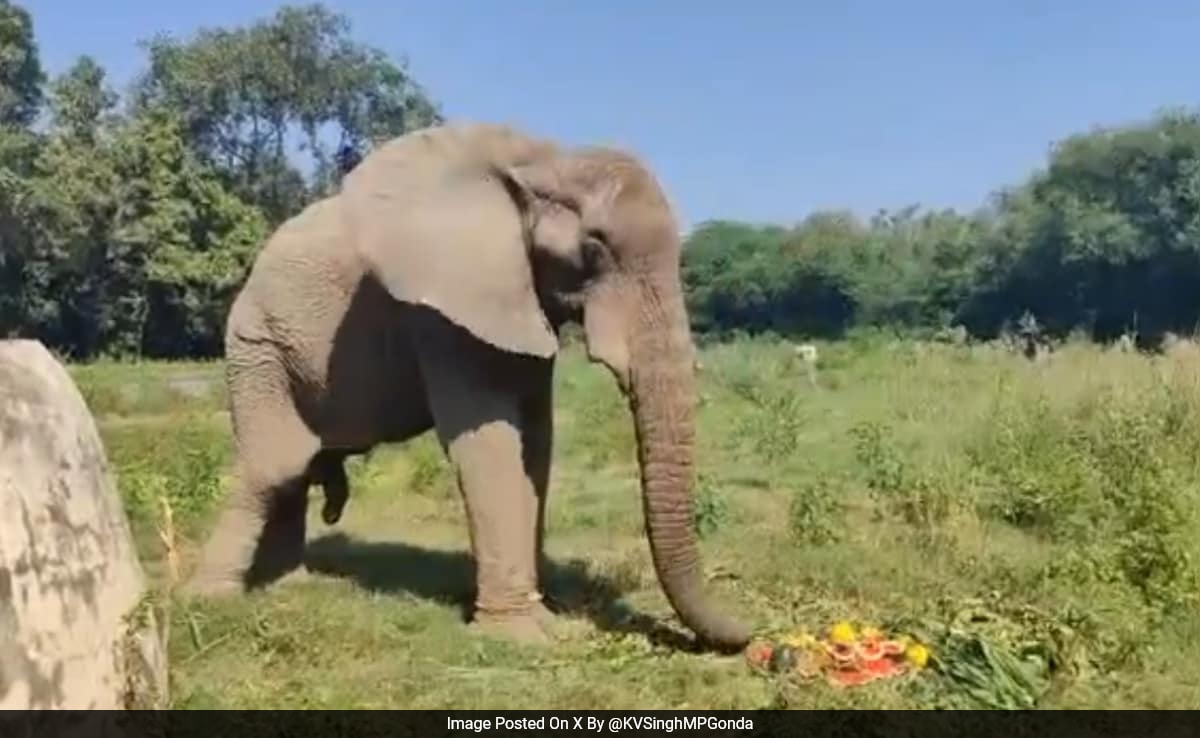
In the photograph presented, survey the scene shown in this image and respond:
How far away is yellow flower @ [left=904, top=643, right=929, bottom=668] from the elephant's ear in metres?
2.13

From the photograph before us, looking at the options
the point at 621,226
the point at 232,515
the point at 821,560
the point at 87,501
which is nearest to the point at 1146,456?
the point at 821,560

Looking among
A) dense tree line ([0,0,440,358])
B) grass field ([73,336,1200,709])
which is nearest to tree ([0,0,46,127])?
dense tree line ([0,0,440,358])

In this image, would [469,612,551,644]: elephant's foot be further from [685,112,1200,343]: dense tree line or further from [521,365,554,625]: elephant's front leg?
[685,112,1200,343]: dense tree line

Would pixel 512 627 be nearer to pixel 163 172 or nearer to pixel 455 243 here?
pixel 455 243

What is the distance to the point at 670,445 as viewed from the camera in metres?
6.70

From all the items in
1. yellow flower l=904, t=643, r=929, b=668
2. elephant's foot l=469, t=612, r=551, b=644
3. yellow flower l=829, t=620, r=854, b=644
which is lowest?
elephant's foot l=469, t=612, r=551, b=644

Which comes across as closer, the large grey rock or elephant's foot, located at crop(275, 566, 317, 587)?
the large grey rock

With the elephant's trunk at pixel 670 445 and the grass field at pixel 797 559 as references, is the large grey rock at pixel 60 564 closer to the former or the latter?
the grass field at pixel 797 559

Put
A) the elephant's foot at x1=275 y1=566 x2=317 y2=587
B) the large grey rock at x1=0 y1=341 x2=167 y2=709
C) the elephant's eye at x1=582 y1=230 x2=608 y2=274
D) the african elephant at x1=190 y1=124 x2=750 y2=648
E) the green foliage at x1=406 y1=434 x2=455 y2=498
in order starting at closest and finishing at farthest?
the large grey rock at x1=0 y1=341 x2=167 y2=709 → the african elephant at x1=190 y1=124 x2=750 y2=648 → the elephant's eye at x1=582 y1=230 x2=608 y2=274 → the elephant's foot at x1=275 y1=566 x2=317 y2=587 → the green foliage at x1=406 y1=434 x2=455 y2=498

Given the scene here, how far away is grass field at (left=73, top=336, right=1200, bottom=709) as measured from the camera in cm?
623

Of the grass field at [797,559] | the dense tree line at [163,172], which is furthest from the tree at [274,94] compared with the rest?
the grass field at [797,559]

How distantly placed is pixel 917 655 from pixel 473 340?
256 cm

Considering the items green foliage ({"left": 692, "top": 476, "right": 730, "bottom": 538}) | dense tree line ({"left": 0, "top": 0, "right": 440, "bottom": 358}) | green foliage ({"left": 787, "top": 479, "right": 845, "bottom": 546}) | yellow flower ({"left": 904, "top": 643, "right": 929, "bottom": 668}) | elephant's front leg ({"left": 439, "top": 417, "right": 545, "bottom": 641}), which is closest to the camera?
yellow flower ({"left": 904, "top": 643, "right": 929, "bottom": 668})

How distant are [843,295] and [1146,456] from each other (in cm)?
4479
